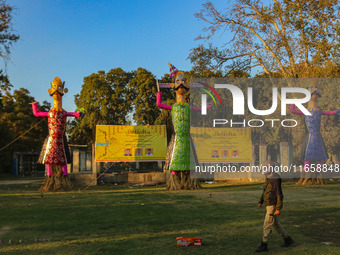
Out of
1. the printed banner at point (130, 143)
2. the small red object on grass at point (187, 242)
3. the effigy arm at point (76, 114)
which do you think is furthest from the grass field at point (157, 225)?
the printed banner at point (130, 143)

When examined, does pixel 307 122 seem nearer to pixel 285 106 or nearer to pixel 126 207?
pixel 285 106

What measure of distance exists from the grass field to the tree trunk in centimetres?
461

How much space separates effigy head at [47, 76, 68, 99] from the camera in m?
20.2

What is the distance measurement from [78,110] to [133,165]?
54.1 feet

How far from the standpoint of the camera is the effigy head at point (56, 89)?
2025 cm

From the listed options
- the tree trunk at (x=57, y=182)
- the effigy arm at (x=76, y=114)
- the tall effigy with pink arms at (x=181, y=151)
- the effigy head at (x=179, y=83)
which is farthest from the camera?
the effigy arm at (x=76, y=114)

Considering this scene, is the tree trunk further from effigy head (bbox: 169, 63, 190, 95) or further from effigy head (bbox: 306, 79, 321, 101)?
Result: effigy head (bbox: 306, 79, 321, 101)

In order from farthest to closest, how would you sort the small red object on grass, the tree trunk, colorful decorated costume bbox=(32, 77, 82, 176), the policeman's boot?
colorful decorated costume bbox=(32, 77, 82, 176) → the tree trunk → the small red object on grass → the policeman's boot

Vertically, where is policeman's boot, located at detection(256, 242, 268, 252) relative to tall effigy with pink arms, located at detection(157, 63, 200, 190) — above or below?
below

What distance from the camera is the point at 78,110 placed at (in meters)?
20.7

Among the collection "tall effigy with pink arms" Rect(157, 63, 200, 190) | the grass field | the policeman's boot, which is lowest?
the grass field

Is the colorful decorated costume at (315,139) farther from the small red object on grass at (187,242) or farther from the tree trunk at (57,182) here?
the small red object on grass at (187,242)

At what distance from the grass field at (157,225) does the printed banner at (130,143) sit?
9.67m

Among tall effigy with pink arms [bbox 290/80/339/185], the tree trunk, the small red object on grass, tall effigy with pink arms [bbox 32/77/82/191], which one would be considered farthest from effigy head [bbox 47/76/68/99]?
the small red object on grass
